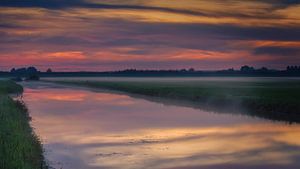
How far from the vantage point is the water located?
15.9 metres

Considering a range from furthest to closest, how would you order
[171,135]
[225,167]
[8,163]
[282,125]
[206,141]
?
[282,125], [171,135], [206,141], [225,167], [8,163]

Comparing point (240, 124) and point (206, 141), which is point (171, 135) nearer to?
point (206, 141)

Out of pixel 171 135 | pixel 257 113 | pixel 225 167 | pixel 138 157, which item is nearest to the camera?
pixel 225 167

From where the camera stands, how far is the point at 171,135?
22.5 metres

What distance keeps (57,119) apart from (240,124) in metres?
11.4

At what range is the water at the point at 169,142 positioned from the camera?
15898mm

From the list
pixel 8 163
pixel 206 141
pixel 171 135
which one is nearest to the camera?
pixel 8 163

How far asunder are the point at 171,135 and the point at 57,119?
11.1m

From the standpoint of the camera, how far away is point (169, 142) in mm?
20250

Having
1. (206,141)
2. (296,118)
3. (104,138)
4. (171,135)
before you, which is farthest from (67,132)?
(296,118)

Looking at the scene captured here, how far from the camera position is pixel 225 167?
50.2ft

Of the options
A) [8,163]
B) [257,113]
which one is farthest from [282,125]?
[8,163]

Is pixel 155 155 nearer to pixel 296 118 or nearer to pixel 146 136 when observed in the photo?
pixel 146 136

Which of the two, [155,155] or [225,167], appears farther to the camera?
[155,155]
